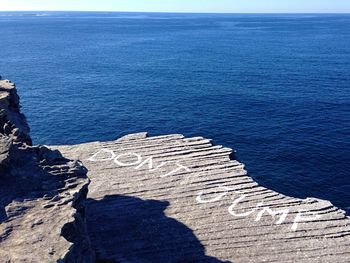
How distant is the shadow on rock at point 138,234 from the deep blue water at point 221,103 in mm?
24810

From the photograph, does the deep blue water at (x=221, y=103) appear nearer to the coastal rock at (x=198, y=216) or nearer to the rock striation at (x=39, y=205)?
the coastal rock at (x=198, y=216)

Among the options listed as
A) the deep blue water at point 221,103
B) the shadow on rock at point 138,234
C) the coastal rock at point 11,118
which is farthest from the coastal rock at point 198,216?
the deep blue water at point 221,103

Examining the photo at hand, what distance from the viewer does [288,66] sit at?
132 meters

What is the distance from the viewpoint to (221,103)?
9231 cm

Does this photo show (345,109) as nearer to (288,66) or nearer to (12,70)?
(288,66)

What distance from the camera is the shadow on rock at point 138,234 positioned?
115ft

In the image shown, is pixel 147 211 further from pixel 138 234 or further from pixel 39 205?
pixel 39 205

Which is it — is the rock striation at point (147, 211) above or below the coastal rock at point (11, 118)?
below

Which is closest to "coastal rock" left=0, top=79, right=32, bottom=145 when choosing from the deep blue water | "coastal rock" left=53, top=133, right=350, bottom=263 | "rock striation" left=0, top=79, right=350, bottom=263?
"rock striation" left=0, top=79, right=350, bottom=263

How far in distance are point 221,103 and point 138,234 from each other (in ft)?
192

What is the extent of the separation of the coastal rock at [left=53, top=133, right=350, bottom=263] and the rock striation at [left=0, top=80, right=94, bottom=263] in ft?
26.0

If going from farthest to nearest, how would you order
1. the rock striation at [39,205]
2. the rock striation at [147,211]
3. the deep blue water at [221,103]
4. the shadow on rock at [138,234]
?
the deep blue water at [221,103] → the shadow on rock at [138,234] → the rock striation at [147,211] → the rock striation at [39,205]

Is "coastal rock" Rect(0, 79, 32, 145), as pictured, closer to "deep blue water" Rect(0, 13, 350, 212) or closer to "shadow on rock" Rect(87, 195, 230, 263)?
"shadow on rock" Rect(87, 195, 230, 263)

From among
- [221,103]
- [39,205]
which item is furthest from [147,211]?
[221,103]
